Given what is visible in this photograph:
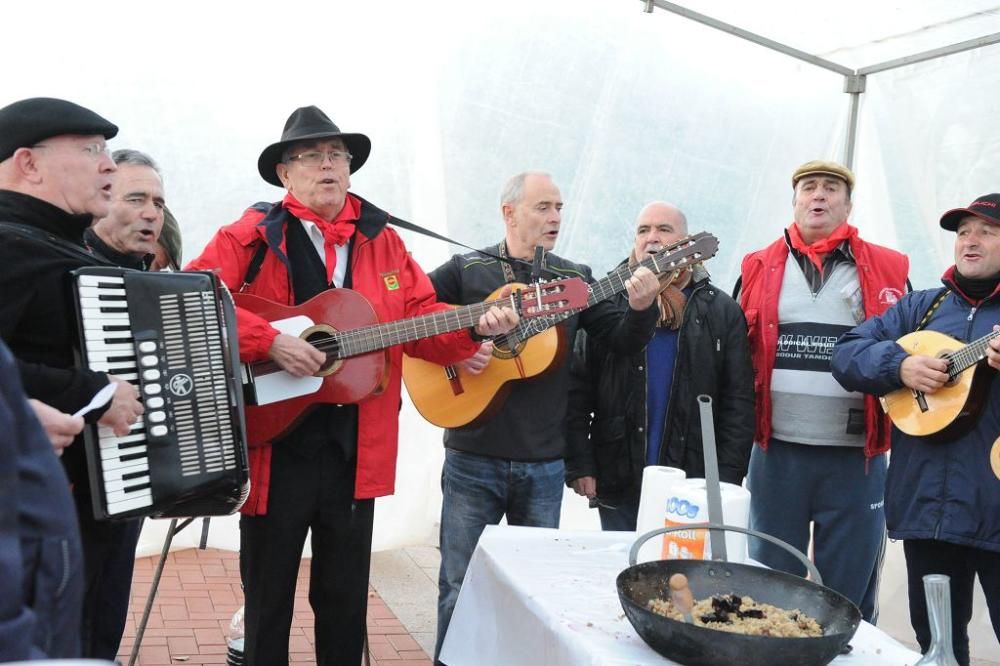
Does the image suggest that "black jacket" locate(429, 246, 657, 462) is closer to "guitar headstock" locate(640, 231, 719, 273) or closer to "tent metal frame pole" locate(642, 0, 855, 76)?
"guitar headstock" locate(640, 231, 719, 273)

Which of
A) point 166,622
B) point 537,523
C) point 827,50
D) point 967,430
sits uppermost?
point 827,50

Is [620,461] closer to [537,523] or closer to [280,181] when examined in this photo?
[537,523]

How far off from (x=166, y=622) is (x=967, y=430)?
3.38m

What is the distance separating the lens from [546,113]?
4.96 meters

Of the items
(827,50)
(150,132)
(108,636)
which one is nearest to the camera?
(108,636)

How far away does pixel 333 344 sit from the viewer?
3002 millimetres

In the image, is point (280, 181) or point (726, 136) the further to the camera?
point (726, 136)

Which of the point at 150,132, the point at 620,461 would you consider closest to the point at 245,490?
the point at 620,461

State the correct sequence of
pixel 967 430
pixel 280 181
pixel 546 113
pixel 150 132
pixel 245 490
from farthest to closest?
pixel 546 113 < pixel 150 132 < pixel 280 181 < pixel 967 430 < pixel 245 490

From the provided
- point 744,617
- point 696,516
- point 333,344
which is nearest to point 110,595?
point 333,344

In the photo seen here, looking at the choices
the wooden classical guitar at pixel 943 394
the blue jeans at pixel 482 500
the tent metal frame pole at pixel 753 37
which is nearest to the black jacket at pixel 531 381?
the blue jeans at pixel 482 500

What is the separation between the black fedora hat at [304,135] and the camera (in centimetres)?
314

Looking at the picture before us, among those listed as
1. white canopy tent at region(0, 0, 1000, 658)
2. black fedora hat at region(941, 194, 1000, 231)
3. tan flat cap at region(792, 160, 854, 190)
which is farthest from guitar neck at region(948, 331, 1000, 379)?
white canopy tent at region(0, 0, 1000, 658)

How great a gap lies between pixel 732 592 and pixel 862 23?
12.7ft
